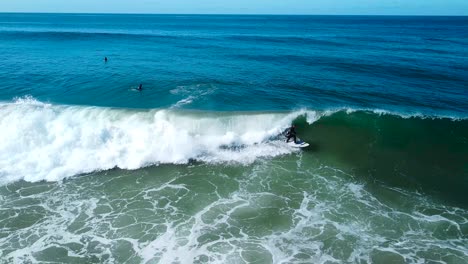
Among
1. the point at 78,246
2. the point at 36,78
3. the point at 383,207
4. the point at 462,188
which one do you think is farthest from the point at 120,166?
the point at 36,78

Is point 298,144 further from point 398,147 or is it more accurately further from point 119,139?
point 119,139

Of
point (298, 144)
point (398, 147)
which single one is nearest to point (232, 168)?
point (298, 144)

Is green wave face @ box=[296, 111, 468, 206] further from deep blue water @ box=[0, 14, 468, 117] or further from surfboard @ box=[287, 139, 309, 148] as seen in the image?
deep blue water @ box=[0, 14, 468, 117]

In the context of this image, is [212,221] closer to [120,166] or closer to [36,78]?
A: [120,166]

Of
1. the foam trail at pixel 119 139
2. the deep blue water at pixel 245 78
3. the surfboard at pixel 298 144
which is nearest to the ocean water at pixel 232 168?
the foam trail at pixel 119 139

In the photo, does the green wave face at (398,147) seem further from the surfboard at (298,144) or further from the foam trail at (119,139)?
the foam trail at (119,139)

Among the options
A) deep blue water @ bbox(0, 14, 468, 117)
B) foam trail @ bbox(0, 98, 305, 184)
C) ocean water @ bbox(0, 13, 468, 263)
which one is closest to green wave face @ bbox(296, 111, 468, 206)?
ocean water @ bbox(0, 13, 468, 263)
